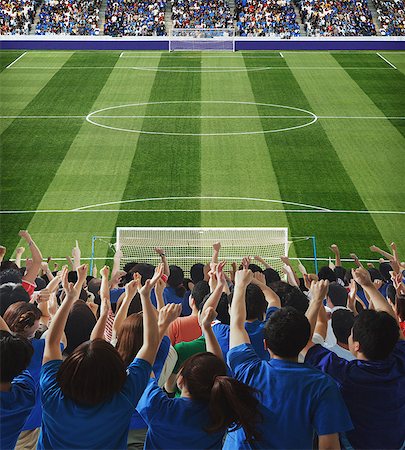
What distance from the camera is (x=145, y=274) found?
10359 mm

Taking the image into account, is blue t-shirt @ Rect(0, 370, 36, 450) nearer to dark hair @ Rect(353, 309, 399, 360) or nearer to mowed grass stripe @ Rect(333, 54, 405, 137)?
dark hair @ Rect(353, 309, 399, 360)

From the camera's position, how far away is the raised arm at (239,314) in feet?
17.9

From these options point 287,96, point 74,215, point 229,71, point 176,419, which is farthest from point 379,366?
point 229,71

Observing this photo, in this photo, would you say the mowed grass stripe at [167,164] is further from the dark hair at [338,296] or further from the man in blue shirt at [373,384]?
the man in blue shirt at [373,384]

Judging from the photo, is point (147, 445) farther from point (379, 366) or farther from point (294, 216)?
point (294, 216)

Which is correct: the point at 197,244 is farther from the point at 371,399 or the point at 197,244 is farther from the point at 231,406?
the point at 231,406

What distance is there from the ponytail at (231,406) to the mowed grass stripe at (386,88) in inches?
894

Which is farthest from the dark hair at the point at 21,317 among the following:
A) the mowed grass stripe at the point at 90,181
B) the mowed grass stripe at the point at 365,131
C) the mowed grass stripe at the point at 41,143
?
the mowed grass stripe at the point at 365,131

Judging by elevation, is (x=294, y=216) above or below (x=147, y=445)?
below

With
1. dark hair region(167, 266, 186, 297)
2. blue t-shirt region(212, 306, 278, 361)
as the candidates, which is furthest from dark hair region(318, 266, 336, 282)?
blue t-shirt region(212, 306, 278, 361)

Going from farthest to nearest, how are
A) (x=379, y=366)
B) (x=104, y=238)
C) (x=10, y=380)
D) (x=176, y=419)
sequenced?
1. (x=104, y=238)
2. (x=379, y=366)
3. (x=10, y=380)
4. (x=176, y=419)

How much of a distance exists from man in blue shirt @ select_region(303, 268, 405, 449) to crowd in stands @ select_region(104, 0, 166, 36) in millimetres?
40932

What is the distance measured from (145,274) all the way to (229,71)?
26.7 meters

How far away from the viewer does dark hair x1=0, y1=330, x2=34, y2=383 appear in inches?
206
